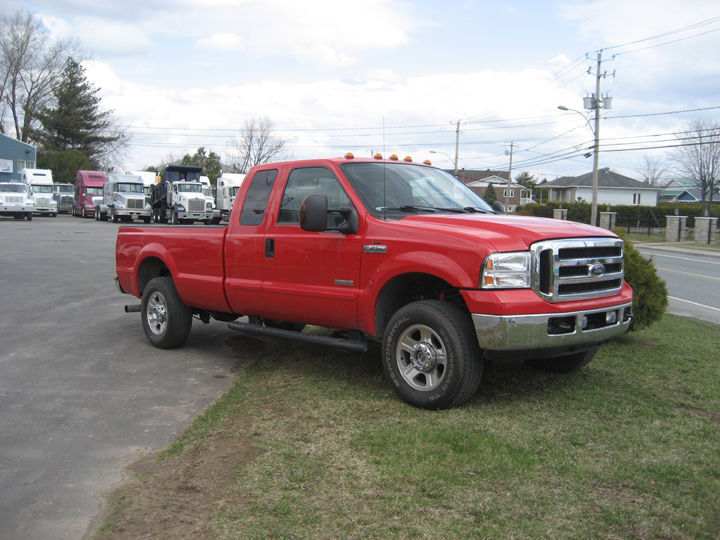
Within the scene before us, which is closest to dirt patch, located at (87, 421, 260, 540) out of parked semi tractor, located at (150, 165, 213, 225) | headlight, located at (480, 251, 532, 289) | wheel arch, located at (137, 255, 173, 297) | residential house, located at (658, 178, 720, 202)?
headlight, located at (480, 251, 532, 289)

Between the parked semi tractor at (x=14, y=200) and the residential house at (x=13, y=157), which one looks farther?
the residential house at (x=13, y=157)

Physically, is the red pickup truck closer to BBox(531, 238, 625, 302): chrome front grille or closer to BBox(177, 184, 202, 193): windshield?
BBox(531, 238, 625, 302): chrome front grille

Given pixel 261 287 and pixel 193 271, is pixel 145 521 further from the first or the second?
pixel 193 271

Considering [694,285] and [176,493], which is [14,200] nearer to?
[694,285]

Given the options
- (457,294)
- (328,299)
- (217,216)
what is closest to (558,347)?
(457,294)

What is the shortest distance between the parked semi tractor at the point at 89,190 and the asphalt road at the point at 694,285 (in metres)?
36.8

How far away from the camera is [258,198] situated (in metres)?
6.63

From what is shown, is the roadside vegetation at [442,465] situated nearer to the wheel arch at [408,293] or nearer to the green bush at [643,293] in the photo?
the wheel arch at [408,293]

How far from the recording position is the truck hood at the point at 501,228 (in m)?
4.90

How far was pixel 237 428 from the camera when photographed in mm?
4887

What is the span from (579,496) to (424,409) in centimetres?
164

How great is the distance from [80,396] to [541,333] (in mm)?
3804

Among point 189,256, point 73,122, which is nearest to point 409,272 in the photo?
point 189,256

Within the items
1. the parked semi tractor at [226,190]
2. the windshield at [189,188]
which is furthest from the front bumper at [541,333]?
the parked semi tractor at [226,190]
